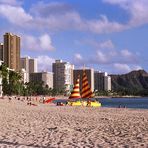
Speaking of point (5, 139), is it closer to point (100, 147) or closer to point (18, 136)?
point (18, 136)

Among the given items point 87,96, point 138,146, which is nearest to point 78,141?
point 138,146

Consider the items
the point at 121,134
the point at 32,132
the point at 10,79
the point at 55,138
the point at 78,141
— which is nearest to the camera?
the point at 78,141

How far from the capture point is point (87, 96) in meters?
48.9

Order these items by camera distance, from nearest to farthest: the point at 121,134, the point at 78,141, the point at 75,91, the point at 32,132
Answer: the point at 78,141, the point at 121,134, the point at 32,132, the point at 75,91

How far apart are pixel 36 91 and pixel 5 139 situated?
18293 cm

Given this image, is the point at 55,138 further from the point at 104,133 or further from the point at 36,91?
the point at 36,91

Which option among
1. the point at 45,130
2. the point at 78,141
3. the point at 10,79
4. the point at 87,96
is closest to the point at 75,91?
the point at 87,96

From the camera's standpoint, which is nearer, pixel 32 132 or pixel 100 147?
pixel 100 147

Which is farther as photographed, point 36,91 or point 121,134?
point 36,91

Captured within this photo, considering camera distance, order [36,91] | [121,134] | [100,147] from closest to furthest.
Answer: [100,147] < [121,134] < [36,91]

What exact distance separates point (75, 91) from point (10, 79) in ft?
282

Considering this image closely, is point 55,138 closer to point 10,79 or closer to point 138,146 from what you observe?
point 138,146

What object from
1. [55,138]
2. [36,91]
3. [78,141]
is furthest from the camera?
[36,91]

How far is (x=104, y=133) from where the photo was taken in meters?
15.9
